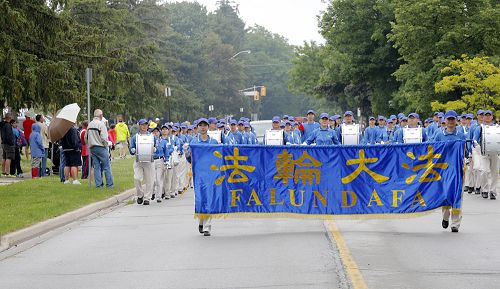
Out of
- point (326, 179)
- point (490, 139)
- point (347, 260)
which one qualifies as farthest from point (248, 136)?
point (347, 260)

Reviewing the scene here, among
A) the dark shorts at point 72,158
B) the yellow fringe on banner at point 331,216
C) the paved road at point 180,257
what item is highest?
the dark shorts at point 72,158

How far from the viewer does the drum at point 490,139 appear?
2169 centimetres

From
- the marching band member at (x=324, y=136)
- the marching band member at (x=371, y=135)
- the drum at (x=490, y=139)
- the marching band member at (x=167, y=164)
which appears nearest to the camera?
the marching band member at (x=324, y=136)

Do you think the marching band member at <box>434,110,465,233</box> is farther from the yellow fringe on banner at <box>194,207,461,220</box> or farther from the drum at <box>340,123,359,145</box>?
the drum at <box>340,123,359,145</box>

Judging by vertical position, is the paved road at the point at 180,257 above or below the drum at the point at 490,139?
below

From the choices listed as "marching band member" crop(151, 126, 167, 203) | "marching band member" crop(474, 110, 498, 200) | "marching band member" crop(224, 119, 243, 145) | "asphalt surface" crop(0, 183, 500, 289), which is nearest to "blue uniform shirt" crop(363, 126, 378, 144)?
"marching band member" crop(224, 119, 243, 145)

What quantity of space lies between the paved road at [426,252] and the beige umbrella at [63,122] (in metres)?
11.0

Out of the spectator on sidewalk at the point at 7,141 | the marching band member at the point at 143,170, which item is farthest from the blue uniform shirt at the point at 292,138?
the spectator on sidewalk at the point at 7,141

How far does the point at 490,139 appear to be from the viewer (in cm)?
2178

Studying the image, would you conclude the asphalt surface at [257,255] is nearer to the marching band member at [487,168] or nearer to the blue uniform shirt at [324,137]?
the blue uniform shirt at [324,137]

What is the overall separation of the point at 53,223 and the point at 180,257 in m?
5.23

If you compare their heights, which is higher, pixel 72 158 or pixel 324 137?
pixel 324 137

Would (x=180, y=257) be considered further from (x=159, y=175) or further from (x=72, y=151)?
(x=72, y=151)

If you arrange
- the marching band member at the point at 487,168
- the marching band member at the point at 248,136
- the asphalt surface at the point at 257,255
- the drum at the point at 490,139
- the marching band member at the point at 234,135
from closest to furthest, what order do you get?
1. the asphalt surface at the point at 257,255
2. the drum at the point at 490,139
3. the marching band member at the point at 487,168
4. the marching band member at the point at 234,135
5. the marching band member at the point at 248,136
